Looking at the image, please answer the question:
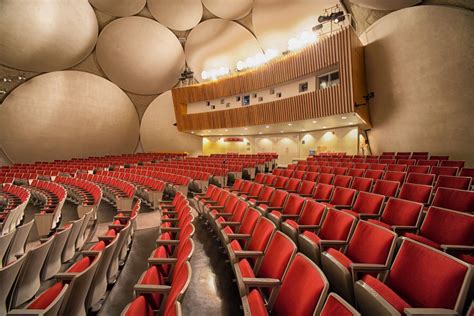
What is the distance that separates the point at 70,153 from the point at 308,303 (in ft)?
35.7

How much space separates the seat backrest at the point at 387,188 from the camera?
7.97ft

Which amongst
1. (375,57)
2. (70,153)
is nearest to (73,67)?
(70,153)

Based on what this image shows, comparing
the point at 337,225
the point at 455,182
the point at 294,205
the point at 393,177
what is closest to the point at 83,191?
the point at 294,205

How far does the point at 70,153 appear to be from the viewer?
979 cm

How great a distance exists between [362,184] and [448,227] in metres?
1.37

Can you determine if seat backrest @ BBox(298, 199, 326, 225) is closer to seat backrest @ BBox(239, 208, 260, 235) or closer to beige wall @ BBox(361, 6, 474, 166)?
seat backrest @ BBox(239, 208, 260, 235)

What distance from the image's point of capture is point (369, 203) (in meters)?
2.08

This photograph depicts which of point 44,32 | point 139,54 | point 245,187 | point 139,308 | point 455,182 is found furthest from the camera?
point 139,54

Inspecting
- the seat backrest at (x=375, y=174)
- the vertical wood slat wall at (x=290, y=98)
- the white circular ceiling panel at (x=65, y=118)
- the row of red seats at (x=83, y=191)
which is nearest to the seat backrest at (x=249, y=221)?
the seat backrest at (x=375, y=174)

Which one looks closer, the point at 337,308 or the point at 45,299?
the point at 337,308

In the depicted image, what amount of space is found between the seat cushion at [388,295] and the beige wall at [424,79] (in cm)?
439

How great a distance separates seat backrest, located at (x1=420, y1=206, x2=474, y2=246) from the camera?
1331 mm

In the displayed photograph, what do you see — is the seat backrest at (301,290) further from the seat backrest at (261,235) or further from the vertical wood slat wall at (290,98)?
the vertical wood slat wall at (290,98)

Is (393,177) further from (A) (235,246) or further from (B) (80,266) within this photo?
(B) (80,266)
